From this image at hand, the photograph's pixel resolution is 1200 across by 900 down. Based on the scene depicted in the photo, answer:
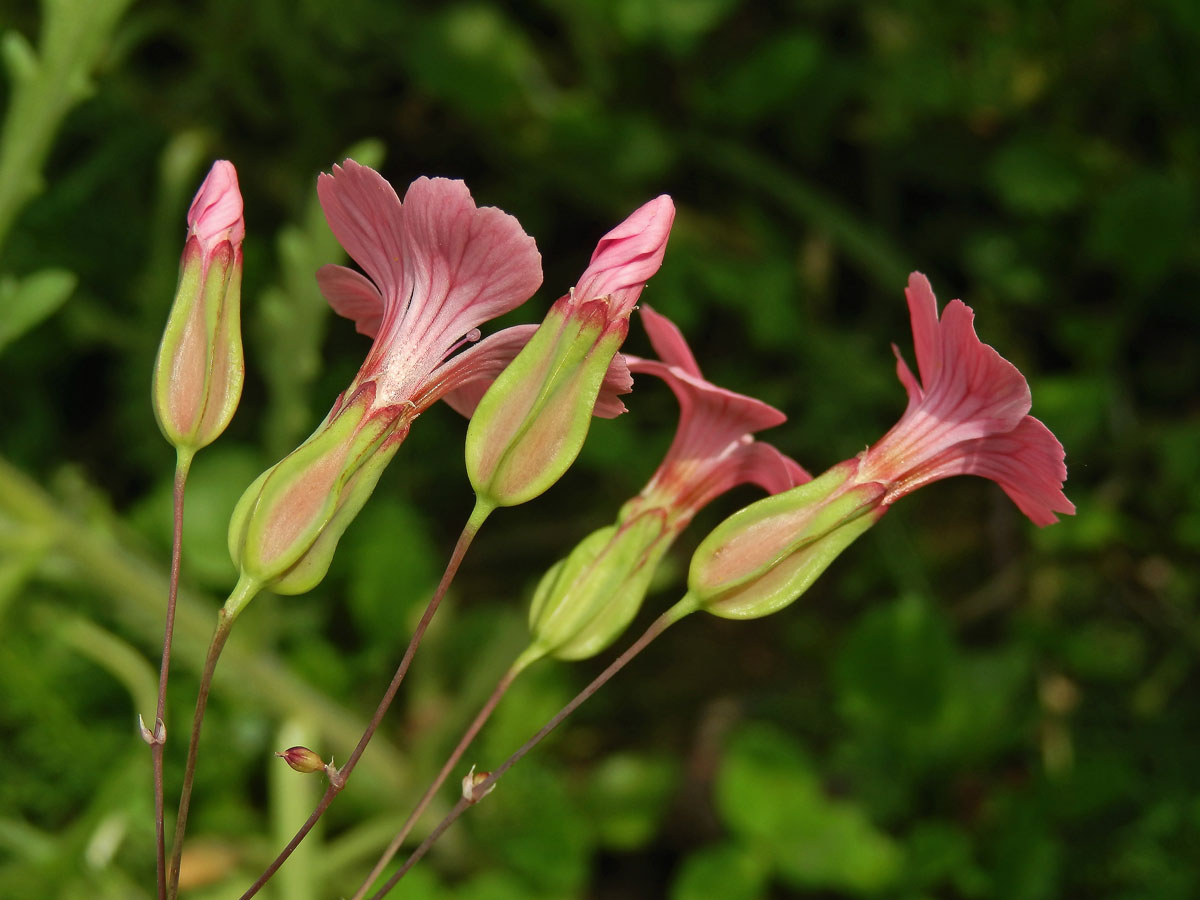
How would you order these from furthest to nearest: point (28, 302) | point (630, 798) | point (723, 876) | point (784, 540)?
1. point (630, 798)
2. point (723, 876)
3. point (28, 302)
4. point (784, 540)

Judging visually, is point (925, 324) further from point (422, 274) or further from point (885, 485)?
point (422, 274)

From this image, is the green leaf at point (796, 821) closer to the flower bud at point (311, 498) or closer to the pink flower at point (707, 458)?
the pink flower at point (707, 458)

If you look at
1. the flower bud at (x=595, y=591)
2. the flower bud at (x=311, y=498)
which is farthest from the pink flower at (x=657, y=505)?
the flower bud at (x=311, y=498)

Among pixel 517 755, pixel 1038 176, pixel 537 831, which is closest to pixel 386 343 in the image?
pixel 517 755

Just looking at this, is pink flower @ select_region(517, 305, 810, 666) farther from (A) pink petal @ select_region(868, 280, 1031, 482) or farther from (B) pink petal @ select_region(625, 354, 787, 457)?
(A) pink petal @ select_region(868, 280, 1031, 482)

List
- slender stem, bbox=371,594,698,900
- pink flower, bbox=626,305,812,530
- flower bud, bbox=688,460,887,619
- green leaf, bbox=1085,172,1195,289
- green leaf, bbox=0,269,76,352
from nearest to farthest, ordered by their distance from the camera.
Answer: slender stem, bbox=371,594,698,900
flower bud, bbox=688,460,887,619
pink flower, bbox=626,305,812,530
green leaf, bbox=0,269,76,352
green leaf, bbox=1085,172,1195,289

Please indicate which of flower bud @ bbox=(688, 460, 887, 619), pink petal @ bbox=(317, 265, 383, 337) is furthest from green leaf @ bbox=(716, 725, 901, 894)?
pink petal @ bbox=(317, 265, 383, 337)
